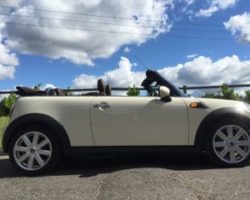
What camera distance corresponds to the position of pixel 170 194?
15.6 feet

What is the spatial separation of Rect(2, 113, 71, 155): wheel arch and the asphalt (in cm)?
40

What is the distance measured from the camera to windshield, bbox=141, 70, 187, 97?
6820 mm

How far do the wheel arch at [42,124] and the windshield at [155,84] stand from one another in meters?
1.39

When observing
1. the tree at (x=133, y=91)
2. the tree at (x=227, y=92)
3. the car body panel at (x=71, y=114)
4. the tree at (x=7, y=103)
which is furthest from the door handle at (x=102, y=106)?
the tree at (x=7, y=103)

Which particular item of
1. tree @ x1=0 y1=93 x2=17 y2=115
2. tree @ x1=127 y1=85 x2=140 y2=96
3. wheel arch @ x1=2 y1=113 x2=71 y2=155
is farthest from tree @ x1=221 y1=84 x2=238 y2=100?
wheel arch @ x1=2 y1=113 x2=71 y2=155

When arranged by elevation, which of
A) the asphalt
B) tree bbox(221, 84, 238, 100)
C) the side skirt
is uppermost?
tree bbox(221, 84, 238, 100)

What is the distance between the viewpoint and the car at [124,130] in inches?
254

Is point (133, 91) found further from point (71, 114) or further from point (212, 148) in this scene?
point (212, 148)

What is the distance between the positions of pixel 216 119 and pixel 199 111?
25cm

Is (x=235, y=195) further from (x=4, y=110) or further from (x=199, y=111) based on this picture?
(x=4, y=110)

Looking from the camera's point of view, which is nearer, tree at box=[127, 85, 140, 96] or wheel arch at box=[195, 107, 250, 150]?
wheel arch at box=[195, 107, 250, 150]

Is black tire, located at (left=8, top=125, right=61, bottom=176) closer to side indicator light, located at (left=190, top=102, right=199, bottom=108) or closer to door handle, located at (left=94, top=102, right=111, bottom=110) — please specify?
door handle, located at (left=94, top=102, right=111, bottom=110)

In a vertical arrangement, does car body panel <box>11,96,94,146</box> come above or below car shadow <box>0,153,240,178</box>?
above

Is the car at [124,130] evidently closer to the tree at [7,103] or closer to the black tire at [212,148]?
the black tire at [212,148]
